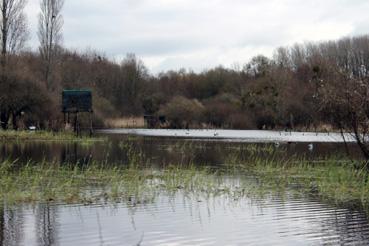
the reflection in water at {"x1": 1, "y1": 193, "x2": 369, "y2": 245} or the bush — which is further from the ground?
the bush

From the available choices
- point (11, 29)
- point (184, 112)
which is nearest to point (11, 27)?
point (11, 29)

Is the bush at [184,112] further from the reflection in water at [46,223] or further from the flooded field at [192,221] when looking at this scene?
the reflection in water at [46,223]

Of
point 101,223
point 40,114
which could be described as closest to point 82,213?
point 101,223

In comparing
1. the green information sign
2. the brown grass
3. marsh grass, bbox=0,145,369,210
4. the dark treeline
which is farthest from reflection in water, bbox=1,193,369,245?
the brown grass

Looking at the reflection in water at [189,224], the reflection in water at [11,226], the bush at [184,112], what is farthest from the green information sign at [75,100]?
the reflection in water at [11,226]

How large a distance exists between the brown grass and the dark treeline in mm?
1114

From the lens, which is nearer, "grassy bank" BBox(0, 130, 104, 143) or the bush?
"grassy bank" BBox(0, 130, 104, 143)

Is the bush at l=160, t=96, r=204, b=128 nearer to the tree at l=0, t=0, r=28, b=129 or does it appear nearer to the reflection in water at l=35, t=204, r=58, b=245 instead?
the tree at l=0, t=0, r=28, b=129

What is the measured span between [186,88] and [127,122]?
694 inches

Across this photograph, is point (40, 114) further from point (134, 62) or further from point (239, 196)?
point (134, 62)

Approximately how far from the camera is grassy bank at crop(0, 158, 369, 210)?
14047 millimetres

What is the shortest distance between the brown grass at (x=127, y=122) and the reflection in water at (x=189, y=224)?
56.7 metres

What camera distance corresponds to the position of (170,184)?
16.2 meters

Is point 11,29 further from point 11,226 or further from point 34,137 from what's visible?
point 11,226
